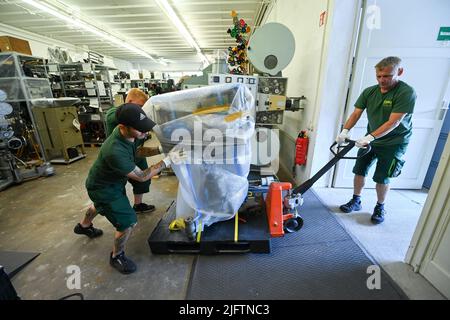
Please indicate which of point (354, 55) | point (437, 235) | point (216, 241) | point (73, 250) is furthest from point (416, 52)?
point (73, 250)

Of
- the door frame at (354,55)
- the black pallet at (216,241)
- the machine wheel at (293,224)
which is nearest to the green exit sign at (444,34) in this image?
the door frame at (354,55)

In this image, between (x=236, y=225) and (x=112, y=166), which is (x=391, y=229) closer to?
(x=236, y=225)

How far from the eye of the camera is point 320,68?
2.34 m

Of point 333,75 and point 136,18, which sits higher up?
point 136,18

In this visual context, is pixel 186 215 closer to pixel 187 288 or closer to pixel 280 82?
pixel 187 288

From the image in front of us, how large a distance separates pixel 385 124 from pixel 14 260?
3222 mm

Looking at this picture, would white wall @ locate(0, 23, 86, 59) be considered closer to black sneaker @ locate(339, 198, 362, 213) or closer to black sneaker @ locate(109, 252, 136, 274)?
black sneaker @ locate(109, 252, 136, 274)

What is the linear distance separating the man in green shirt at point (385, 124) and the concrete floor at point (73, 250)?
72.7 inches

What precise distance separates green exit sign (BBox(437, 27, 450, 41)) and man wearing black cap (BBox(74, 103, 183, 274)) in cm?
285

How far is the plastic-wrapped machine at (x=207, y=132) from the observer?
1.38m

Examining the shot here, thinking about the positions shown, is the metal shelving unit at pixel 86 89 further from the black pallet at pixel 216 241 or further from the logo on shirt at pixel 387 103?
the logo on shirt at pixel 387 103

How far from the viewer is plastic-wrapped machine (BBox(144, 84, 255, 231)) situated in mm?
1376

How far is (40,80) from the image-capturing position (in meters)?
3.60

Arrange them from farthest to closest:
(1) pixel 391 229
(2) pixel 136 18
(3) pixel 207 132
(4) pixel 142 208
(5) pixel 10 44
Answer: (2) pixel 136 18, (5) pixel 10 44, (4) pixel 142 208, (1) pixel 391 229, (3) pixel 207 132
